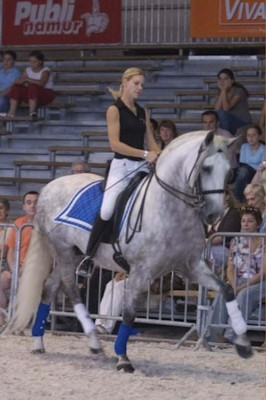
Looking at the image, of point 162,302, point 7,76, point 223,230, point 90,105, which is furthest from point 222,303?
point 7,76

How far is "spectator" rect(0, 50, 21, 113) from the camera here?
17.2m

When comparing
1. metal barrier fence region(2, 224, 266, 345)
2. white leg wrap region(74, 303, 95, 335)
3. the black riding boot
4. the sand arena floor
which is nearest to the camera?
the sand arena floor

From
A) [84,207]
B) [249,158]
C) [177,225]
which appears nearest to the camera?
[177,225]

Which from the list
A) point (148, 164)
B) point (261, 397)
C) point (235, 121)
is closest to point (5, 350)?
point (148, 164)

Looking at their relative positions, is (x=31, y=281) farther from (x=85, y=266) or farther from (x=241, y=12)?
(x=241, y=12)

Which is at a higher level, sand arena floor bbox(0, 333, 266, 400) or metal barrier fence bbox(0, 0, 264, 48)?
metal barrier fence bbox(0, 0, 264, 48)

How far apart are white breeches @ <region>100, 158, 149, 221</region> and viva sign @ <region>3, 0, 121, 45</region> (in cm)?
969

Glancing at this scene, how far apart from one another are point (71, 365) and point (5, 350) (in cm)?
93

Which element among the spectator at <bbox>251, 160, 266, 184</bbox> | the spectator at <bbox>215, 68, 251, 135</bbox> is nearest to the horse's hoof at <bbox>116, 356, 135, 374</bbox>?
the spectator at <bbox>251, 160, 266, 184</bbox>

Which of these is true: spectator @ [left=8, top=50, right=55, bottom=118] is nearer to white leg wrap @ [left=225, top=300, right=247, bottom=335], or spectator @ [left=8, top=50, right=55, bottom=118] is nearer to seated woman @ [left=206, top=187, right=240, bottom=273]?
seated woman @ [left=206, top=187, right=240, bottom=273]

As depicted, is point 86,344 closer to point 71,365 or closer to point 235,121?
point 71,365

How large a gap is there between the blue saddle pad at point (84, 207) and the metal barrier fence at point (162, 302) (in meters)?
1.35

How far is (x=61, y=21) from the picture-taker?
18.5 m

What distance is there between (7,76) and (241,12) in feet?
12.8
